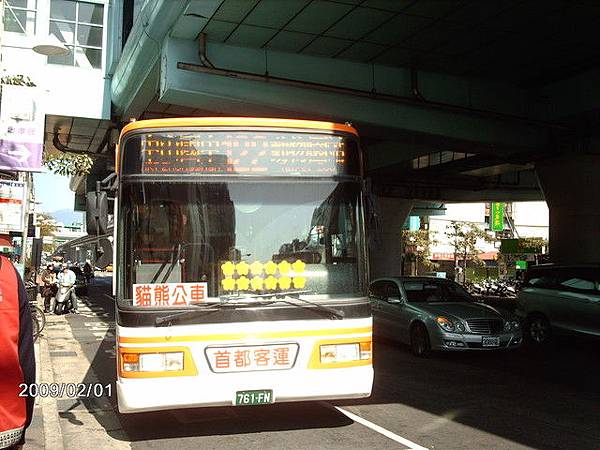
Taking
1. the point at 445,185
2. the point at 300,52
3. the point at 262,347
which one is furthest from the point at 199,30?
the point at 445,185

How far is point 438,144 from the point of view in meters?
18.2

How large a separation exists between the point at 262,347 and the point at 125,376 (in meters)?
1.26

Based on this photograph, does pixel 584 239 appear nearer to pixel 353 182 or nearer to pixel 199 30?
pixel 199 30

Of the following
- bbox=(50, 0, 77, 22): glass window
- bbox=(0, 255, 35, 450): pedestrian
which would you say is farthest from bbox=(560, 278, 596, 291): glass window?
bbox=(50, 0, 77, 22): glass window

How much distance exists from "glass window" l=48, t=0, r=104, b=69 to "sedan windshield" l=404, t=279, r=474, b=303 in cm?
1490

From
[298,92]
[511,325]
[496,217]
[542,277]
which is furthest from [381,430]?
[496,217]

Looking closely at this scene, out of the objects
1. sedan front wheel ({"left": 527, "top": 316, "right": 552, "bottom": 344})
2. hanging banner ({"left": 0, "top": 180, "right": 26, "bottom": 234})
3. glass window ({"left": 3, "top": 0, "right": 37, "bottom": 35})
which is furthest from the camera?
glass window ({"left": 3, "top": 0, "right": 37, "bottom": 35})

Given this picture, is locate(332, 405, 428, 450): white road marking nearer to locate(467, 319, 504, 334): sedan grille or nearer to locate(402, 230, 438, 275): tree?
locate(467, 319, 504, 334): sedan grille

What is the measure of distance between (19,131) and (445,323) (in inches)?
293

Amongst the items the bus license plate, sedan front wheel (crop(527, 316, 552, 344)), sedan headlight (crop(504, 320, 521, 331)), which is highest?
the bus license plate

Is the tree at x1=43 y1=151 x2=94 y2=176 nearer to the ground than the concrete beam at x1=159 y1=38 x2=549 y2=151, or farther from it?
nearer to the ground

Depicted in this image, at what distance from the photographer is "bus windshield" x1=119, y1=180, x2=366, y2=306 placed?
5973 millimetres
